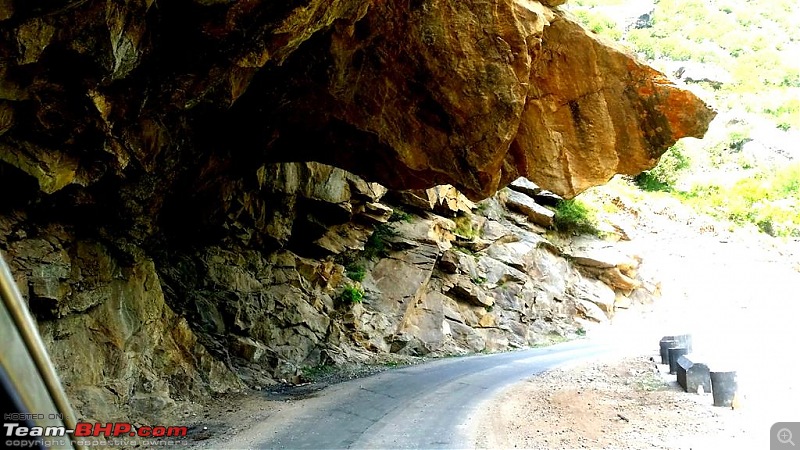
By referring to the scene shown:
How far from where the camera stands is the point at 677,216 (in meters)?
42.2

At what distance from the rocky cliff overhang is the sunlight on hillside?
45.2ft

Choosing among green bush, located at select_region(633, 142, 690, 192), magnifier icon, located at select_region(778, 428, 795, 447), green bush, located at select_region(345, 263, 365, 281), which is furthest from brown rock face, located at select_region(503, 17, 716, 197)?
green bush, located at select_region(633, 142, 690, 192)

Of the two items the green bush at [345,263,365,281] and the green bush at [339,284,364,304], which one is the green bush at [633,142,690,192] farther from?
the green bush at [339,284,364,304]

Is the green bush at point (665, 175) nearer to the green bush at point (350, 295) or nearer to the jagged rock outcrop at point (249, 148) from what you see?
the jagged rock outcrop at point (249, 148)

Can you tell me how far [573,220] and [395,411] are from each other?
92.4ft

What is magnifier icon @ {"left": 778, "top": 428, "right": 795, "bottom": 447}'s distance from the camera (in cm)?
571

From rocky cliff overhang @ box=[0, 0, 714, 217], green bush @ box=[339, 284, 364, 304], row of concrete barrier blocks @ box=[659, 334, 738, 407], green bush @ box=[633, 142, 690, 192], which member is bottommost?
row of concrete barrier blocks @ box=[659, 334, 738, 407]

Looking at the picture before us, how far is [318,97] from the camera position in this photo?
496 inches

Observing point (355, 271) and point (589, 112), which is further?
point (355, 271)

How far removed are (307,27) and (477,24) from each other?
4175 millimetres

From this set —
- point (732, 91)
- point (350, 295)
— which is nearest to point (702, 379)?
point (350, 295)

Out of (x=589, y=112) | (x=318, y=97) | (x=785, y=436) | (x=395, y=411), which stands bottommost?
(x=395, y=411)

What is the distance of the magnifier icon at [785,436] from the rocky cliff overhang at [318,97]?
25.9ft

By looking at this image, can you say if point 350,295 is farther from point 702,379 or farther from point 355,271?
point 702,379
